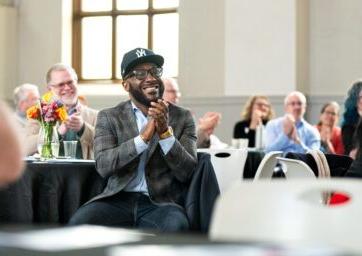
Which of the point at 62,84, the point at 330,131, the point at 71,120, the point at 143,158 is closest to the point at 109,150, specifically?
the point at 143,158

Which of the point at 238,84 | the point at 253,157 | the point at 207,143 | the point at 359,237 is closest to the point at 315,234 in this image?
the point at 359,237

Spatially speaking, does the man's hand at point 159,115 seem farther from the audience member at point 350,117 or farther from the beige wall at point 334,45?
the beige wall at point 334,45

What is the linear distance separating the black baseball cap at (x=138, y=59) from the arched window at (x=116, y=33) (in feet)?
25.1

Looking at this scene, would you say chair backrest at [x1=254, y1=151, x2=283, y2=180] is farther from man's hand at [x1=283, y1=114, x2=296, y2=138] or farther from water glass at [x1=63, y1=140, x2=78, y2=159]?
man's hand at [x1=283, y1=114, x2=296, y2=138]

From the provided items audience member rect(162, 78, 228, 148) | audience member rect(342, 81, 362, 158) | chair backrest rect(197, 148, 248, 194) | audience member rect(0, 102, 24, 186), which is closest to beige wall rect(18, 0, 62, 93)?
audience member rect(162, 78, 228, 148)

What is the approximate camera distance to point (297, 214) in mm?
1791

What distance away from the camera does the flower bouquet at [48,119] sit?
18.0 feet

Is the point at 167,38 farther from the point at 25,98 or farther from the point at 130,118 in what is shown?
the point at 130,118

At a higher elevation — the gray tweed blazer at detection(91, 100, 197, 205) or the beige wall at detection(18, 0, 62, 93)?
the beige wall at detection(18, 0, 62, 93)

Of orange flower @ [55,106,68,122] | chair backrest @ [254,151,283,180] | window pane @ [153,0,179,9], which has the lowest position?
chair backrest @ [254,151,283,180]

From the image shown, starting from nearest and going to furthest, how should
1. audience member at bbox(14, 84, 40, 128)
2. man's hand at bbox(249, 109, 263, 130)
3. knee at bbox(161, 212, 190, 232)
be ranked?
knee at bbox(161, 212, 190, 232) → audience member at bbox(14, 84, 40, 128) → man's hand at bbox(249, 109, 263, 130)

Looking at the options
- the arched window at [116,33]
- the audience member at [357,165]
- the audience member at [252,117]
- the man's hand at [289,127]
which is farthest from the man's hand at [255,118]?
the audience member at [357,165]

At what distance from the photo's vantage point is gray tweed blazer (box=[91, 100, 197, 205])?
187 inches

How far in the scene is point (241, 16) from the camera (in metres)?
11.6
